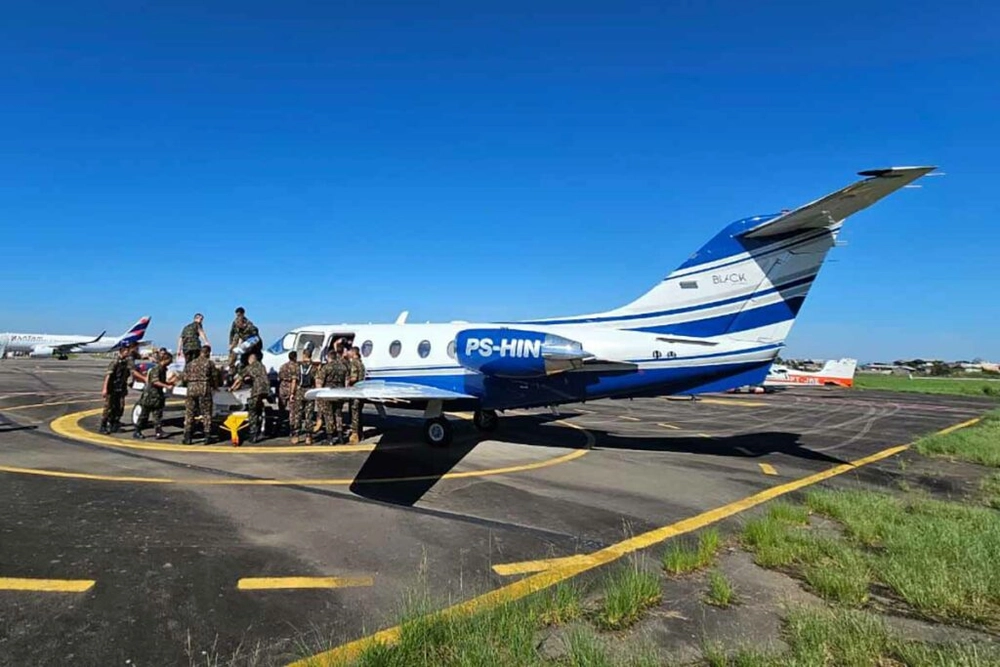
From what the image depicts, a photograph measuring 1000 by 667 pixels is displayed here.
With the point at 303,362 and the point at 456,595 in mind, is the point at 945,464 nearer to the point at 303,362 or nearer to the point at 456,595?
the point at 456,595

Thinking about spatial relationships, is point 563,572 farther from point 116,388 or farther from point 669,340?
point 116,388

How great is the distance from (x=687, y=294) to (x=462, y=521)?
312 inches

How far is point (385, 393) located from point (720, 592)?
7.91 meters

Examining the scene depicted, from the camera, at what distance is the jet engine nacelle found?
11.6 m

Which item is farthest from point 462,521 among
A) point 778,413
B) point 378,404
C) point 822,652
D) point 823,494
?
point 778,413

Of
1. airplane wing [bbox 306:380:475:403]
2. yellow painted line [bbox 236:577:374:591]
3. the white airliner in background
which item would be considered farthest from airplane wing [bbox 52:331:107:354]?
yellow painted line [bbox 236:577:374:591]

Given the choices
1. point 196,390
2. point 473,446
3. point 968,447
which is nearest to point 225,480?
point 196,390

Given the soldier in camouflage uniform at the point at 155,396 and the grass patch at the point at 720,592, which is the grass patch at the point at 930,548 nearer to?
the grass patch at the point at 720,592

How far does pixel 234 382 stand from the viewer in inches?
547

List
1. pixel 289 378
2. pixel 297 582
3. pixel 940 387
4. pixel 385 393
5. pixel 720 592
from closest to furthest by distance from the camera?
pixel 720 592 → pixel 297 582 → pixel 385 393 → pixel 289 378 → pixel 940 387

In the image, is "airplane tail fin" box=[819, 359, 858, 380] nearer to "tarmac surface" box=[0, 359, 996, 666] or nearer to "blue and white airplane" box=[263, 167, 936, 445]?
"tarmac surface" box=[0, 359, 996, 666]

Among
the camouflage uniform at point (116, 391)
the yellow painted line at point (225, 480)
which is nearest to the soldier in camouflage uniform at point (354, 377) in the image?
the yellow painted line at point (225, 480)

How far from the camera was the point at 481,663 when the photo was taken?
3.40 meters

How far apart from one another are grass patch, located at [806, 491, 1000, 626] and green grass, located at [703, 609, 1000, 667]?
0.77 m
